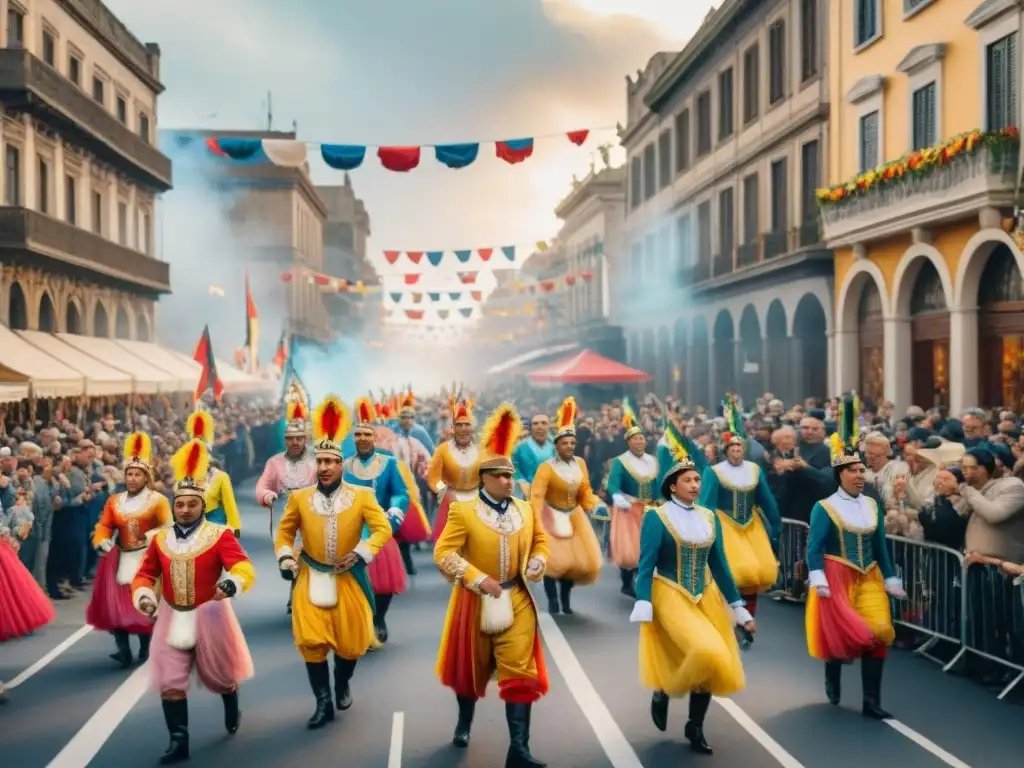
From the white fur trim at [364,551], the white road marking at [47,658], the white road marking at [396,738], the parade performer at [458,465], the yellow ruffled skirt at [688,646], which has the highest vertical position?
the parade performer at [458,465]

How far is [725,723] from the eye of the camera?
28.0ft

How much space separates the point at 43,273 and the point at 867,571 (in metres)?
26.4

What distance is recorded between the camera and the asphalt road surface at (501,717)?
25.4ft

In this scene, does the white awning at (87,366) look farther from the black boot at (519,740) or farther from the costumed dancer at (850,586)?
the black boot at (519,740)

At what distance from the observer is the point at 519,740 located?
7395 mm

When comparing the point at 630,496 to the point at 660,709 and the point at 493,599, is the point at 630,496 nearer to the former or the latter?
the point at 660,709

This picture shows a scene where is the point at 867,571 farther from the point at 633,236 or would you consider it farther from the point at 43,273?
the point at 633,236

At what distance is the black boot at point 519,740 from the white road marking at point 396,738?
65 centimetres

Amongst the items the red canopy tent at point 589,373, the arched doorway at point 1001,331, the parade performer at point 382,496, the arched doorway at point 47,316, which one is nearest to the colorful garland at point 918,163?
the arched doorway at point 1001,331

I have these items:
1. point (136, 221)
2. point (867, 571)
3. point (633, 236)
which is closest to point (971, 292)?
point (867, 571)

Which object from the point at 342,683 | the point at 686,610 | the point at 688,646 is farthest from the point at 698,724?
the point at 342,683

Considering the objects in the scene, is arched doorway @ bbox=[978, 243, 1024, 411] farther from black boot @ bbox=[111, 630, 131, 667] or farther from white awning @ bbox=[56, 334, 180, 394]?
white awning @ bbox=[56, 334, 180, 394]

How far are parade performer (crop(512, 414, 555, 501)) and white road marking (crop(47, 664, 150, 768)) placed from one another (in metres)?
5.16

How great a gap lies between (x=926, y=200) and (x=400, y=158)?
9.19 metres
